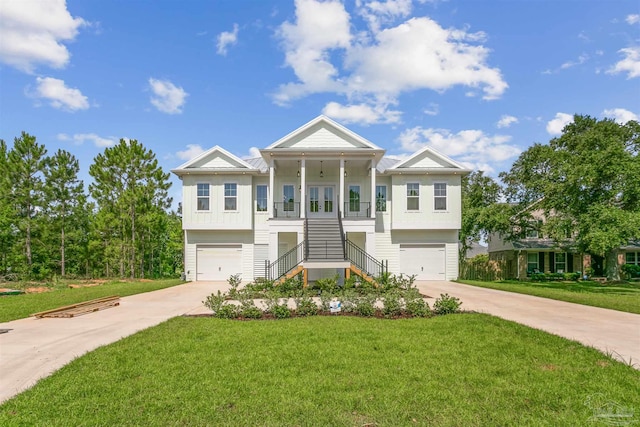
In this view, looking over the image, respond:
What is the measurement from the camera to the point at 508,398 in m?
3.85

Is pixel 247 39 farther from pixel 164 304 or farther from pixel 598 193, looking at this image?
pixel 598 193

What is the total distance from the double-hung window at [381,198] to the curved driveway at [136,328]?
7.99 m

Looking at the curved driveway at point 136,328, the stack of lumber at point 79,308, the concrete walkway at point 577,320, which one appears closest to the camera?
the curved driveway at point 136,328

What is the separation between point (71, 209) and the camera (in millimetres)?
23656

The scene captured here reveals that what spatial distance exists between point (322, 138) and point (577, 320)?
1202 centimetres

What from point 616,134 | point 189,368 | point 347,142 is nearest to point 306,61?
point 347,142

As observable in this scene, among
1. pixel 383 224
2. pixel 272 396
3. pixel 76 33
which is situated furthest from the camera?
pixel 383 224

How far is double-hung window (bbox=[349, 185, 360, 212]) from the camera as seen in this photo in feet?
61.9

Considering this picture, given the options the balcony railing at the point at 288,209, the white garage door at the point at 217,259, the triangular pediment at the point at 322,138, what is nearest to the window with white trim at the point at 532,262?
the triangular pediment at the point at 322,138

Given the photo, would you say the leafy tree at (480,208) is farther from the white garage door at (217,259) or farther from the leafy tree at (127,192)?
the leafy tree at (127,192)

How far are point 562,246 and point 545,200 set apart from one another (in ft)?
18.7

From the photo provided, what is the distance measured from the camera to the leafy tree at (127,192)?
73.6 ft

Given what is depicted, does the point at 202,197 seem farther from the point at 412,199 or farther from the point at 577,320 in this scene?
the point at 577,320

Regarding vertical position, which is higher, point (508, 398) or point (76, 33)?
point (76, 33)
